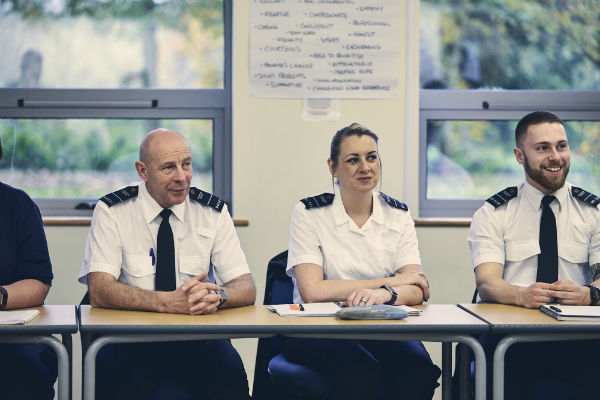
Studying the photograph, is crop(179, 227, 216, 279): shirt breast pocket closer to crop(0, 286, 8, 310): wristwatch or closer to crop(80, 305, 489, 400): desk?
crop(80, 305, 489, 400): desk

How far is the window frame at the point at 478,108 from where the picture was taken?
13.6 feet

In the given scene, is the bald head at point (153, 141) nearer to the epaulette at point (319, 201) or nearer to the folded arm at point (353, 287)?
the epaulette at point (319, 201)

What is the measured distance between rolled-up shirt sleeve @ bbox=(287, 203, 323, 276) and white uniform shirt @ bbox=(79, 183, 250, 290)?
0.20m

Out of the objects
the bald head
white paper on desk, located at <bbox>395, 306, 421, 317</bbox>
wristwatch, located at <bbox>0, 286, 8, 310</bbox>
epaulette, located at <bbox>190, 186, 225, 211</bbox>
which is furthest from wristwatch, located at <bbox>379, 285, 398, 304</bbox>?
wristwatch, located at <bbox>0, 286, 8, 310</bbox>

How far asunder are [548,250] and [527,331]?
68 cm

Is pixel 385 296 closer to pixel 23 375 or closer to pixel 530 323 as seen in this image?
pixel 530 323

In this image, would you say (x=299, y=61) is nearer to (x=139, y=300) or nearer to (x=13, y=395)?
(x=139, y=300)

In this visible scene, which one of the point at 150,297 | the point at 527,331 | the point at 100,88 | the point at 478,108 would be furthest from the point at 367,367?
the point at 100,88

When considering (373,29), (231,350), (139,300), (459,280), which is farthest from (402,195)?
(139,300)

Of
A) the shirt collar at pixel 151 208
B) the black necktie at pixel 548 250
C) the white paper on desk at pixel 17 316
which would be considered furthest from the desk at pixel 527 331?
the white paper on desk at pixel 17 316

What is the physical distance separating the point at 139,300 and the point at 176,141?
666 millimetres

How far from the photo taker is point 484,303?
2979mm

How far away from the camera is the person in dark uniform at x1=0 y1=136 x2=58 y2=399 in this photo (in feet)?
8.55

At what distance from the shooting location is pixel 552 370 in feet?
9.04
